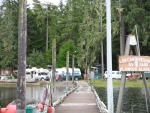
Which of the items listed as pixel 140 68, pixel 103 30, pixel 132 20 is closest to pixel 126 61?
pixel 140 68

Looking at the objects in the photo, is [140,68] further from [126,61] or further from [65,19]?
[65,19]

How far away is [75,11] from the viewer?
7044 centimetres

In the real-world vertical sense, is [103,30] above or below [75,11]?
below

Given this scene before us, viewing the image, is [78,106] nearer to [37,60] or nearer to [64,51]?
[64,51]

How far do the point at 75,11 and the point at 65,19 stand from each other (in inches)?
102

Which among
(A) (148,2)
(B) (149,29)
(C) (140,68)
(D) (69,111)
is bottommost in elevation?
(D) (69,111)

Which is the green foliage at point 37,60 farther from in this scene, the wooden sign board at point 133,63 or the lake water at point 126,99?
the wooden sign board at point 133,63

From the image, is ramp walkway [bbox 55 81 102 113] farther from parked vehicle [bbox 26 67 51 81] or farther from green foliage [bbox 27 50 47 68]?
green foliage [bbox 27 50 47 68]

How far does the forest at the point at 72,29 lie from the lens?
165ft

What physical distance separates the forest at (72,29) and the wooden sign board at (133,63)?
1423 inches

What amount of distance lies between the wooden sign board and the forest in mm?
36134

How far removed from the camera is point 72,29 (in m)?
68.9

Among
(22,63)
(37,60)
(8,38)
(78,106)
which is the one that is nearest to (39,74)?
(37,60)

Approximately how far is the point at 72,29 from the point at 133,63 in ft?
188
